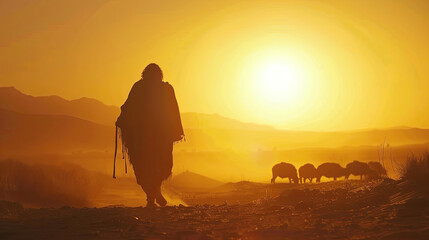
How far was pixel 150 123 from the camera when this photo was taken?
16672 millimetres

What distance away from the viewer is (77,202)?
91.6 feet

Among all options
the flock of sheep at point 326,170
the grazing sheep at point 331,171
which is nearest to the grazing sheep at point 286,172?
the flock of sheep at point 326,170

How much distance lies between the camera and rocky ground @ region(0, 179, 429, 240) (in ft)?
31.2

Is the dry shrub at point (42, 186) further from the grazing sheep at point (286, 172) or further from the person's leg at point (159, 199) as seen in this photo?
the grazing sheep at point (286, 172)

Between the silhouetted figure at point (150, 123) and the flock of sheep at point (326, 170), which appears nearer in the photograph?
the silhouetted figure at point (150, 123)

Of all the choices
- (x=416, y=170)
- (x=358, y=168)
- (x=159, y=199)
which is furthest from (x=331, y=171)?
(x=416, y=170)

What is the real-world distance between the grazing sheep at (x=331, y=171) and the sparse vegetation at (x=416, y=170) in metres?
34.9

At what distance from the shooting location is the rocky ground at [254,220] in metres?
9.51

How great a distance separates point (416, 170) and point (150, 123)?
744 centimetres

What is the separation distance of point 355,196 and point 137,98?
6.86 metres

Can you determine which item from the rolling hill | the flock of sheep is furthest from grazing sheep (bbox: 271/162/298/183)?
the rolling hill

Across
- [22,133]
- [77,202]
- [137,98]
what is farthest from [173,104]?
[22,133]

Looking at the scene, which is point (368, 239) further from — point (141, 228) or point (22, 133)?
point (22, 133)

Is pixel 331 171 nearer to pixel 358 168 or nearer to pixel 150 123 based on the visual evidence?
pixel 358 168
